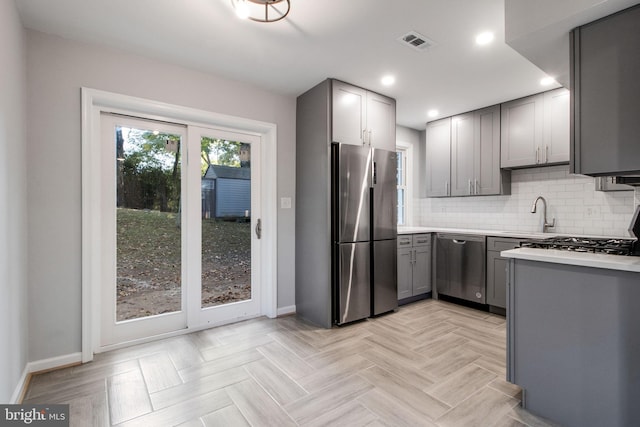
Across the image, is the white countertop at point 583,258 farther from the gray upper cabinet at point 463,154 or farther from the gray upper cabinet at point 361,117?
the gray upper cabinet at point 463,154

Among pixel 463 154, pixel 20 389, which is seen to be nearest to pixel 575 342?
pixel 463 154

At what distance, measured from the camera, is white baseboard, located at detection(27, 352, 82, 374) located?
7.16 ft

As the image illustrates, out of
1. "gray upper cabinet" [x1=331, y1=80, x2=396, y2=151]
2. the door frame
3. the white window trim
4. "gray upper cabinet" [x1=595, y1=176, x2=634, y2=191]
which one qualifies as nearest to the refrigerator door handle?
"gray upper cabinet" [x1=331, y1=80, x2=396, y2=151]

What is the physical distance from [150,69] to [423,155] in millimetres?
4023

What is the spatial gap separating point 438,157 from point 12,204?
454 cm

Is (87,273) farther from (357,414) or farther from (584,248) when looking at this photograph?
(584,248)

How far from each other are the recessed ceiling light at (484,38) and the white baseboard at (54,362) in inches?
157

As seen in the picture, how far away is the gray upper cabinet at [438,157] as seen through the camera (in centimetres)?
433

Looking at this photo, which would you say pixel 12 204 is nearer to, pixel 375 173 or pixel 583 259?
pixel 375 173

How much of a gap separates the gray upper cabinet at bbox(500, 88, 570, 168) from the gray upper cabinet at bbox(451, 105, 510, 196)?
0.38 feet

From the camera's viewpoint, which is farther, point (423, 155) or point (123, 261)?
point (423, 155)

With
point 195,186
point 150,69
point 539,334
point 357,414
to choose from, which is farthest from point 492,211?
point 150,69

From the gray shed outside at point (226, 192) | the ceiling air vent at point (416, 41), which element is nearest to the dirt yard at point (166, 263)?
the gray shed outside at point (226, 192)

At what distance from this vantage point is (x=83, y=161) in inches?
93.1
